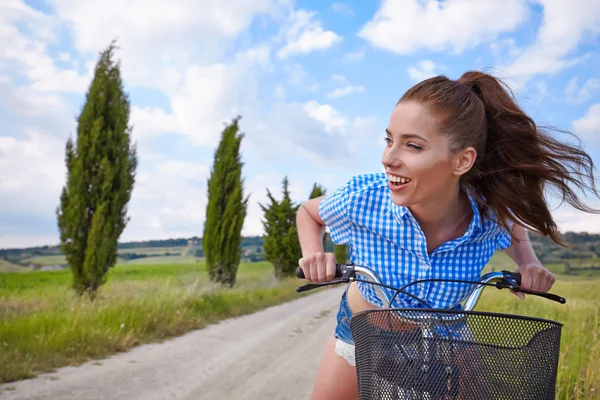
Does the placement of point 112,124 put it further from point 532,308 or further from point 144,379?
point 532,308

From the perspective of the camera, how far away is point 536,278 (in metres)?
2.24

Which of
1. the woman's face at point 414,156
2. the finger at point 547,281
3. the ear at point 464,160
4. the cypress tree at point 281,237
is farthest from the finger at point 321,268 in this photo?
the cypress tree at point 281,237

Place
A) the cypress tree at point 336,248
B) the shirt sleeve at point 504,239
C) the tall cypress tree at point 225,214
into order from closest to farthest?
1. the shirt sleeve at point 504,239
2. the tall cypress tree at point 225,214
3. the cypress tree at point 336,248

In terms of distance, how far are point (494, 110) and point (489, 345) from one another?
44.5 inches

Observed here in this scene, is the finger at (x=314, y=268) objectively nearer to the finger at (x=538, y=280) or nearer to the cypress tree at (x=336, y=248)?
the finger at (x=538, y=280)

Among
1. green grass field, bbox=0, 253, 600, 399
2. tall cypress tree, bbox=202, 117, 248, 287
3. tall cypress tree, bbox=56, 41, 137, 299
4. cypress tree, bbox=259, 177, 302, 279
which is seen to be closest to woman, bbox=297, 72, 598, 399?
green grass field, bbox=0, 253, 600, 399

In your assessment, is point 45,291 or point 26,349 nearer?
point 26,349

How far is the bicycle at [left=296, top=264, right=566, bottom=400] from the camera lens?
1595mm

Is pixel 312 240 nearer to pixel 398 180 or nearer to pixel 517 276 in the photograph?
pixel 398 180

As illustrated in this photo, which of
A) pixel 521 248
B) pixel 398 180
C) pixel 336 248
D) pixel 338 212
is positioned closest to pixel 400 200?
pixel 398 180

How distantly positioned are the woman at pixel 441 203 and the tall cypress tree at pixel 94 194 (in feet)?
36.7

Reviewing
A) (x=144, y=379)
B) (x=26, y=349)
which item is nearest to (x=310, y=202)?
(x=144, y=379)

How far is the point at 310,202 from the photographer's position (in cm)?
253

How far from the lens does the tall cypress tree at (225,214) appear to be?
774 inches
